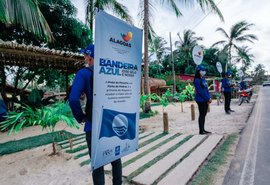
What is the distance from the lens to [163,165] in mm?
3523

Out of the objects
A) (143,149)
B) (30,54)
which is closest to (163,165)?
(143,149)

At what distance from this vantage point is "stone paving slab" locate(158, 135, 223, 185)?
118 inches

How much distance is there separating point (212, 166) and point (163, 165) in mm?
765

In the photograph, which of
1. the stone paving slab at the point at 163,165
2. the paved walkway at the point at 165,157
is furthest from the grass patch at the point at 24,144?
the stone paving slab at the point at 163,165

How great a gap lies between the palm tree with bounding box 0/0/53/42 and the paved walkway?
2970 mm

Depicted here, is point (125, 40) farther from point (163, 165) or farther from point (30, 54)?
point (30, 54)

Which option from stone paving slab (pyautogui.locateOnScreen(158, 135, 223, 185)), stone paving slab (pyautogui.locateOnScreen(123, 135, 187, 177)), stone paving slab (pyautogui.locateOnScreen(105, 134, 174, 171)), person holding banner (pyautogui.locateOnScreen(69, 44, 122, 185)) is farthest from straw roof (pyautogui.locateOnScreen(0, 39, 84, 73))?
stone paving slab (pyautogui.locateOnScreen(158, 135, 223, 185))

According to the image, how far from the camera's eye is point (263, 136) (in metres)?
5.31

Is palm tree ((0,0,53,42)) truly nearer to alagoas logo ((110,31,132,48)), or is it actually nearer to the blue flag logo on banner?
alagoas logo ((110,31,132,48))

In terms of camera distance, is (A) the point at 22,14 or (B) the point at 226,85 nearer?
(A) the point at 22,14

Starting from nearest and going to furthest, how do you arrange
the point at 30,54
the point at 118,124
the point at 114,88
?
the point at 114,88 < the point at 118,124 < the point at 30,54

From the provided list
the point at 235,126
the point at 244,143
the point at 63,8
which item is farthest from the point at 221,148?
the point at 63,8

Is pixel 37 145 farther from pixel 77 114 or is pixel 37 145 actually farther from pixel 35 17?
pixel 77 114

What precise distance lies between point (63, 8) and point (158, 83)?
13.0 metres
